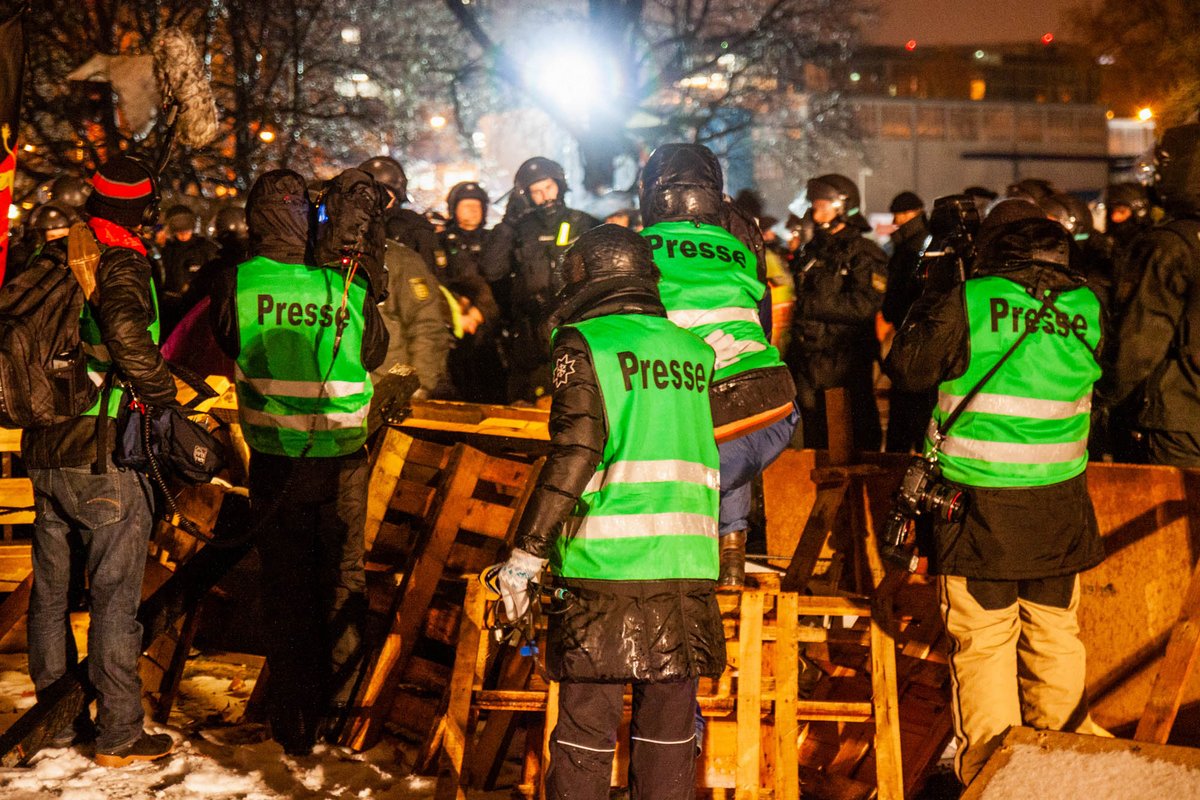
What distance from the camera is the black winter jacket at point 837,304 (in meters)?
9.02

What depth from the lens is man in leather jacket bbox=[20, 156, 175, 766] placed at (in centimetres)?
496

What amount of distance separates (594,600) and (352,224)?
228cm

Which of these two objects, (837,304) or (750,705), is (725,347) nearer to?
(750,705)

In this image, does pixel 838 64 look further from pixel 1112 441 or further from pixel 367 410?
pixel 367 410

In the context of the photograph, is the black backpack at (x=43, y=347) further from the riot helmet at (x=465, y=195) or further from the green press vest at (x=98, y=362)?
the riot helmet at (x=465, y=195)

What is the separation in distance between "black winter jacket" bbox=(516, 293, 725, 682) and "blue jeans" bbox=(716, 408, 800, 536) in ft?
4.19

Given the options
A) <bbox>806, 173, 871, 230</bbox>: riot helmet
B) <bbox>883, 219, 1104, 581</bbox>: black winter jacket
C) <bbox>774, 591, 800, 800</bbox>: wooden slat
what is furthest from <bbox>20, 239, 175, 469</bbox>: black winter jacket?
<bbox>806, 173, 871, 230</bbox>: riot helmet

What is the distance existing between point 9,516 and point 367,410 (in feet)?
9.10

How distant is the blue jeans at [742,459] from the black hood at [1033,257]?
3.68ft

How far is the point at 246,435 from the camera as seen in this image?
5609 mm

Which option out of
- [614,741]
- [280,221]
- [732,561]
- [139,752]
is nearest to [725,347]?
[732,561]

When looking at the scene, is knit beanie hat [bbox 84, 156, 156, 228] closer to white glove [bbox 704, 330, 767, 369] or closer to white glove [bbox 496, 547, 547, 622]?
white glove [bbox 496, 547, 547, 622]

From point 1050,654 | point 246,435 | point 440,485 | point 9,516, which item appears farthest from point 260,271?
point 1050,654

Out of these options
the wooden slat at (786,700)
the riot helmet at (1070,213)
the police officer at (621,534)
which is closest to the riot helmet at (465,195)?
the riot helmet at (1070,213)
